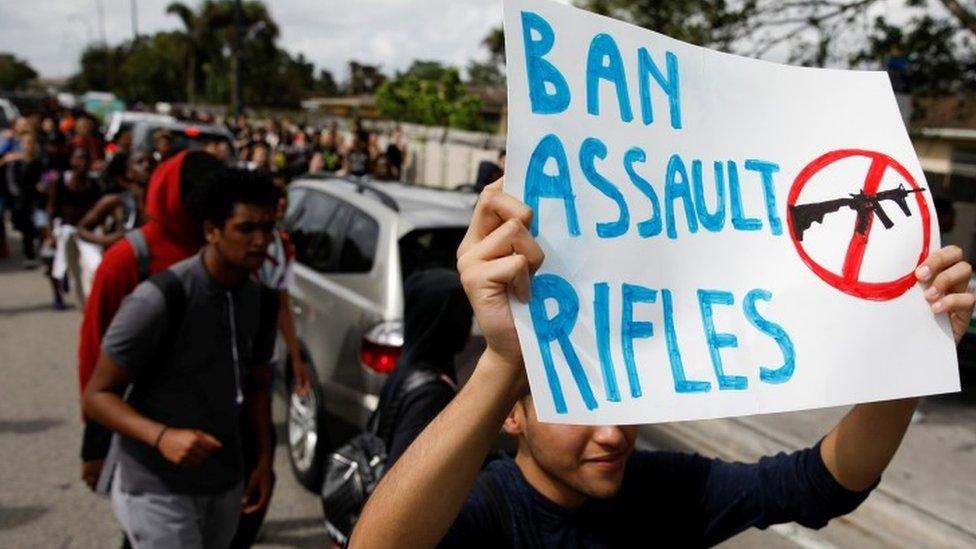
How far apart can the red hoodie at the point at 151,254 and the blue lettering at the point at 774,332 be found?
2123 millimetres

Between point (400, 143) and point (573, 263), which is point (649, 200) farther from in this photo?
point (400, 143)

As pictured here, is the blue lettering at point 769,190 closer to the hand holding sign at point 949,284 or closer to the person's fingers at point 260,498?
the hand holding sign at point 949,284

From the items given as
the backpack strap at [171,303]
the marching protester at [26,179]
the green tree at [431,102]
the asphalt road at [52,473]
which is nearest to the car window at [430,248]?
the asphalt road at [52,473]

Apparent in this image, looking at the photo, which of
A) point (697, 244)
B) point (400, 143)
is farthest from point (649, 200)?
point (400, 143)

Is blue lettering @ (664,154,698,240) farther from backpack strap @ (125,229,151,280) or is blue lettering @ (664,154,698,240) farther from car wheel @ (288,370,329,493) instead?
car wheel @ (288,370,329,493)

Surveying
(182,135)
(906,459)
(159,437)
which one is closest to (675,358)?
(159,437)

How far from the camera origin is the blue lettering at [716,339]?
1.30 metres

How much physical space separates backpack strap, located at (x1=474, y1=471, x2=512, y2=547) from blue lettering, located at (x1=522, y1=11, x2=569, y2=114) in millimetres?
754

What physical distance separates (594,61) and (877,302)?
0.62 metres

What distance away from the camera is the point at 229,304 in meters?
2.70

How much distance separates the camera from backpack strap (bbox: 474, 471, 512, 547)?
158 centimetres

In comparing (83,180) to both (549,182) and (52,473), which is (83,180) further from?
(549,182)

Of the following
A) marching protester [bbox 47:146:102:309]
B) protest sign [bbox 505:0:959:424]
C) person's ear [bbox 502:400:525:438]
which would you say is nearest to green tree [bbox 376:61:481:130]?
marching protester [bbox 47:146:102:309]

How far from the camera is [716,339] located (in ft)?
4.32
